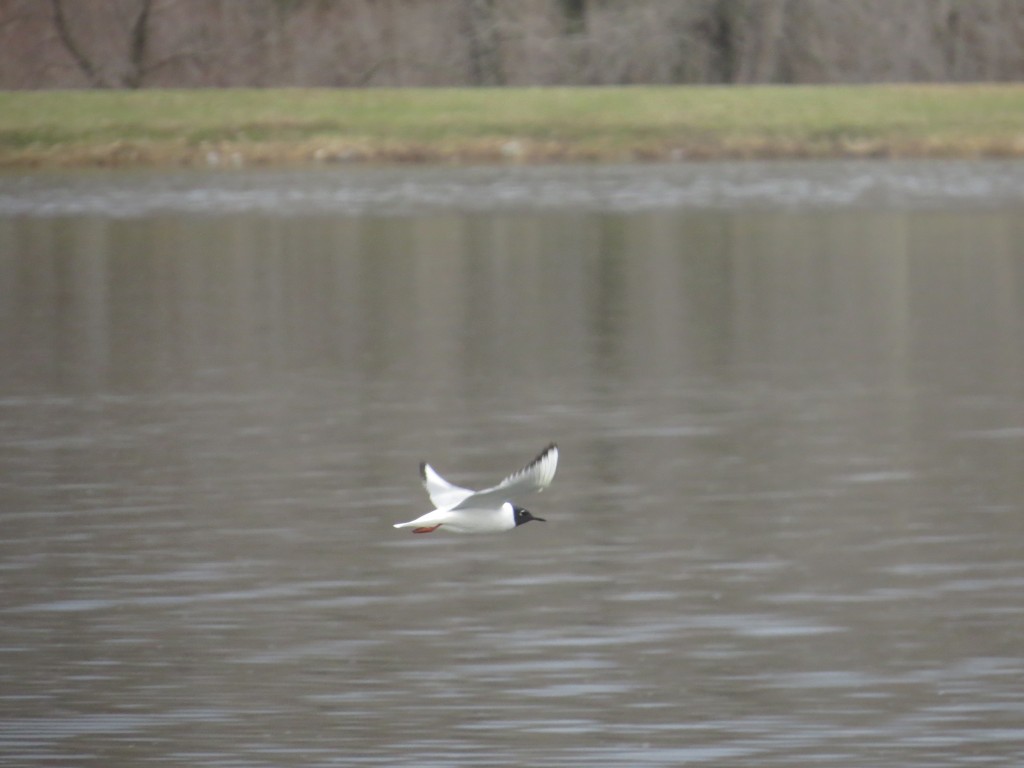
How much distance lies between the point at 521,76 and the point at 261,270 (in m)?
29.3

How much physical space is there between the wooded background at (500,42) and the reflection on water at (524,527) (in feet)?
100

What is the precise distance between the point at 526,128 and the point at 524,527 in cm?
3444

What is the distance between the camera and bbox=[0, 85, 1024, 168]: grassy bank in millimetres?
44094

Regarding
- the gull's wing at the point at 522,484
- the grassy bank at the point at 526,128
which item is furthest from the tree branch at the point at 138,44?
the gull's wing at the point at 522,484

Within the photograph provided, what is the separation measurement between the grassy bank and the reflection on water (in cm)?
2155

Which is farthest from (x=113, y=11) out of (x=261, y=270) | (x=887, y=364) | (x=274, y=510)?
(x=274, y=510)

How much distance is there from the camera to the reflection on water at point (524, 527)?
25.2ft

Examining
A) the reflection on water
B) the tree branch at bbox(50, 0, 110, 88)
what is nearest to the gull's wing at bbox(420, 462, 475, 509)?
the reflection on water

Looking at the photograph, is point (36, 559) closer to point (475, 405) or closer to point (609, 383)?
point (475, 405)

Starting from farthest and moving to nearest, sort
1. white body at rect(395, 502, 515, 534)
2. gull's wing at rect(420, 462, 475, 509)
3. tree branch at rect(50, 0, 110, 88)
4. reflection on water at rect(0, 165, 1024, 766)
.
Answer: tree branch at rect(50, 0, 110, 88), gull's wing at rect(420, 462, 475, 509), white body at rect(395, 502, 515, 534), reflection on water at rect(0, 165, 1024, 766)

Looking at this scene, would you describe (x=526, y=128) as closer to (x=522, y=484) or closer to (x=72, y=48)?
(x=72, y=48)

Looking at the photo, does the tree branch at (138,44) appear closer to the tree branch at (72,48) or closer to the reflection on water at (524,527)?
the tree branch at (72,48)

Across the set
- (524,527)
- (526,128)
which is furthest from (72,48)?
(524,527)

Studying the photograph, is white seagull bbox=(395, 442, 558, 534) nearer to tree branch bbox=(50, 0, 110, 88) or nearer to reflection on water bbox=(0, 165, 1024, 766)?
reflection on water bbox=(0, 165, 1024, 766)
